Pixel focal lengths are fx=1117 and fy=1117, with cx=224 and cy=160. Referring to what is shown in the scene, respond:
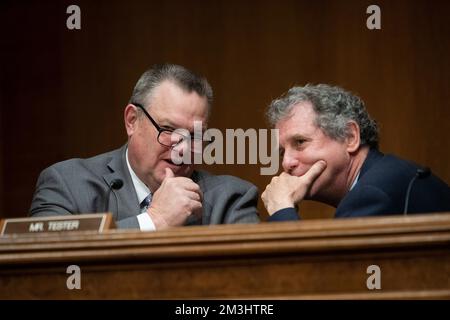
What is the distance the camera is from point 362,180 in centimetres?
346

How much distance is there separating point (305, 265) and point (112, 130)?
7.80ft

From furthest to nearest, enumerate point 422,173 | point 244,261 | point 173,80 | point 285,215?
point 173,80
point 285,215
point 422,173
point 244,261

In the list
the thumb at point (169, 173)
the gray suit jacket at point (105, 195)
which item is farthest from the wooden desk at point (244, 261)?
the thumb at point (169, 173)

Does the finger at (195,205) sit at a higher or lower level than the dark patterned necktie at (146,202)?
higher

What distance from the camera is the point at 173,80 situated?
13.1ft

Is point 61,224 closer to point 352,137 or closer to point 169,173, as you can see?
point 169,173

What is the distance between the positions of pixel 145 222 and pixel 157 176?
0.40 m

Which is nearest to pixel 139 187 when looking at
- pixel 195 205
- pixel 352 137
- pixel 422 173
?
pixel 195 205

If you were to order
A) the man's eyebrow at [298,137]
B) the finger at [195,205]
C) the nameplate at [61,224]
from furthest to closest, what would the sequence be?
the man's eyebrow at [298,137], the finger at [195,205], the nameplate at [61,224]

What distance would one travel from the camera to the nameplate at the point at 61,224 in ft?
9.86

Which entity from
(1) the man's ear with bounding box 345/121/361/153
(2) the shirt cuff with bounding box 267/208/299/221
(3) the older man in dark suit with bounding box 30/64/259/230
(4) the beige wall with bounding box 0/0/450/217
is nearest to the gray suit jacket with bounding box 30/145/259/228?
(3) the older man in dark suit with bounding box 30/64/259/230

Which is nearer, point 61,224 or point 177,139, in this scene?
point 61,224

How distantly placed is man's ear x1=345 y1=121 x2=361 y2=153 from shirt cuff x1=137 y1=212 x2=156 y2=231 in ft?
2.48

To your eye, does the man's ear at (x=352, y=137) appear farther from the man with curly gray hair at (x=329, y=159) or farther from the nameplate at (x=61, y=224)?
the nameplate at (x=61, y=224)
